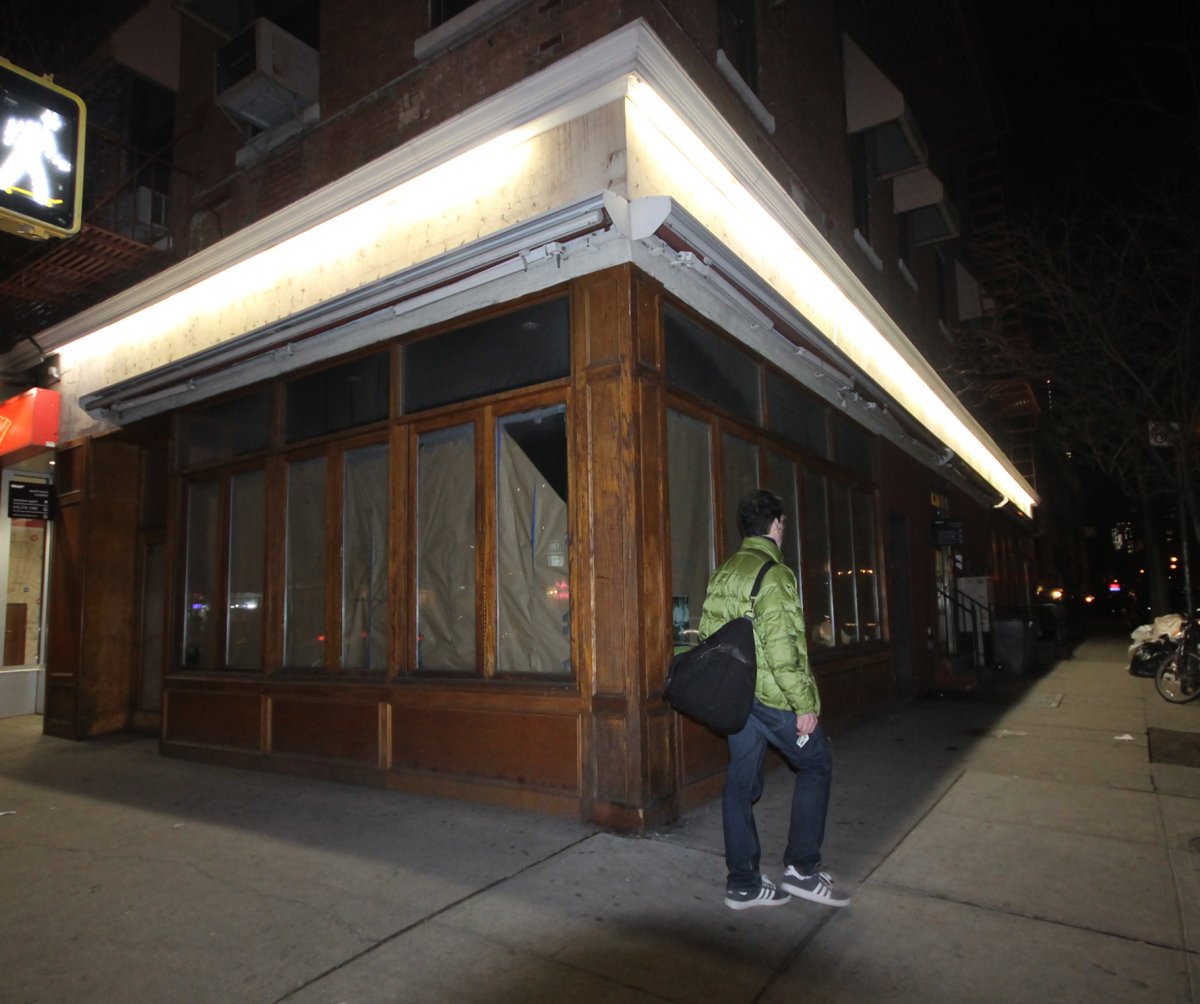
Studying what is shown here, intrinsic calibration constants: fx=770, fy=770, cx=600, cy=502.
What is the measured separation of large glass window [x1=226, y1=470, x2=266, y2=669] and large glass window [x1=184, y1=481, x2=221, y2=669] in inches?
9.8

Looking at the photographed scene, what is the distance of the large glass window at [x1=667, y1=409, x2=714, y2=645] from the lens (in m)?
5.73

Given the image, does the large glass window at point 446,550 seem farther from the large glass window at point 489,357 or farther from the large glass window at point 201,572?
the large glass window at point 201,572

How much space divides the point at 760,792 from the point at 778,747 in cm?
24

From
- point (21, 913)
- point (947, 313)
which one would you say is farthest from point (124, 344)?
point (947, 313)

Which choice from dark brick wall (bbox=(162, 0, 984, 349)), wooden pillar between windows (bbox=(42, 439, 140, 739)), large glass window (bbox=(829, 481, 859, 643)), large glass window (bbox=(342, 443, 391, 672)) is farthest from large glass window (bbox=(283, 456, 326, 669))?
large glass window (bbox=(829, 481, 859, 643))

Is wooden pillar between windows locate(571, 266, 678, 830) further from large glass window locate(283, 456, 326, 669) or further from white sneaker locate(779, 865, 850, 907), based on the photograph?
Answer: large glass window locate(283, 456, 326, 669)

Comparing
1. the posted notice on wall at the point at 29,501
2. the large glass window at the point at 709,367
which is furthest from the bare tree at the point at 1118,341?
the posted notice on wall at the point at 29,501

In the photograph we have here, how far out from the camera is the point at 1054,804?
17.9 ft

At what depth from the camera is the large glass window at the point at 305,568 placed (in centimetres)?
697

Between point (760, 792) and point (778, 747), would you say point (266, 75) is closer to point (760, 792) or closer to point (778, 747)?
point (778, 747)

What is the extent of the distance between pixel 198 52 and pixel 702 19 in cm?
655

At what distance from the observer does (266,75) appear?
7449mm

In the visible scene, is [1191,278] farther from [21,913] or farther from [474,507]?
[21,913]

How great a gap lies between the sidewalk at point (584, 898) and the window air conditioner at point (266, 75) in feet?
21.6
